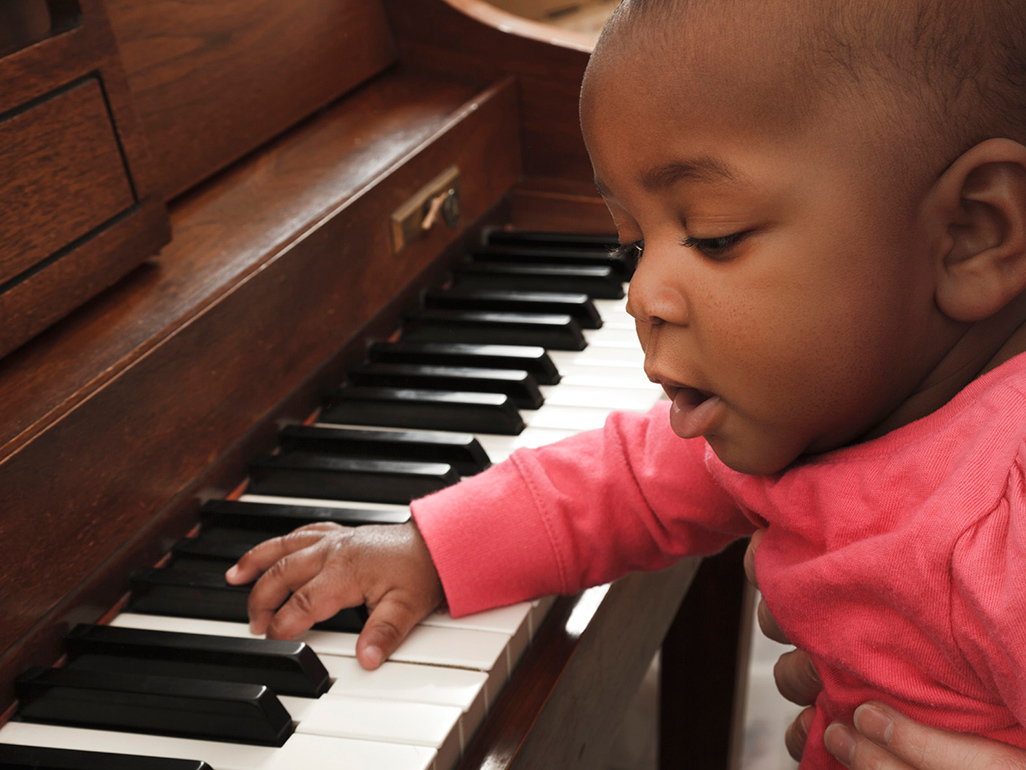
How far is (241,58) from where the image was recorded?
4.50 feet

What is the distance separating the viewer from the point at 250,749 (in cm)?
79

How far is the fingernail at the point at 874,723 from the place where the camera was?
0.82 m

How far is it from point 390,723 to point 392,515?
290mm

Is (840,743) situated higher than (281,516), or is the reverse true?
(281,516)

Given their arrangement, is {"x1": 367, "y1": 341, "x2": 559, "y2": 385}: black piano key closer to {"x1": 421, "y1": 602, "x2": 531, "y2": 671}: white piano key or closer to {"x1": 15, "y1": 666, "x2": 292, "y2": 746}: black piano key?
{"x1": 421, "y1": 602, "x2": 531, "y2": 671}: white piano key

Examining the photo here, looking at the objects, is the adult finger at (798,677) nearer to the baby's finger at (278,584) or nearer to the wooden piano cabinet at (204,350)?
the baby's finger at (278,584)

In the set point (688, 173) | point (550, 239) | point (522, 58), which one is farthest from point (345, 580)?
point (522, 58)

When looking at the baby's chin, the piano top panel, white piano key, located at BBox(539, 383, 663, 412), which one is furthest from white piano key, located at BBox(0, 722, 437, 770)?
the piano top panel

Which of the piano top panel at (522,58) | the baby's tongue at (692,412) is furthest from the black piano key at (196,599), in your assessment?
the piano top panel at (522,58)

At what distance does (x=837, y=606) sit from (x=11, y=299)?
2.45 feet

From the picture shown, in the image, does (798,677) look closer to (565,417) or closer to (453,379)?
(565,417)

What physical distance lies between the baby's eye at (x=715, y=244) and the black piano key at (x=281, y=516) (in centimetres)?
43

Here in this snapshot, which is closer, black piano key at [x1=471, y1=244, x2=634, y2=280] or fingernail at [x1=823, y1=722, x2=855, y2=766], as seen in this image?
fingernail at [x1=823, y1=722, x2=855, y2=766]

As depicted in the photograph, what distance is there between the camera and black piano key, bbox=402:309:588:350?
1.37 meters
